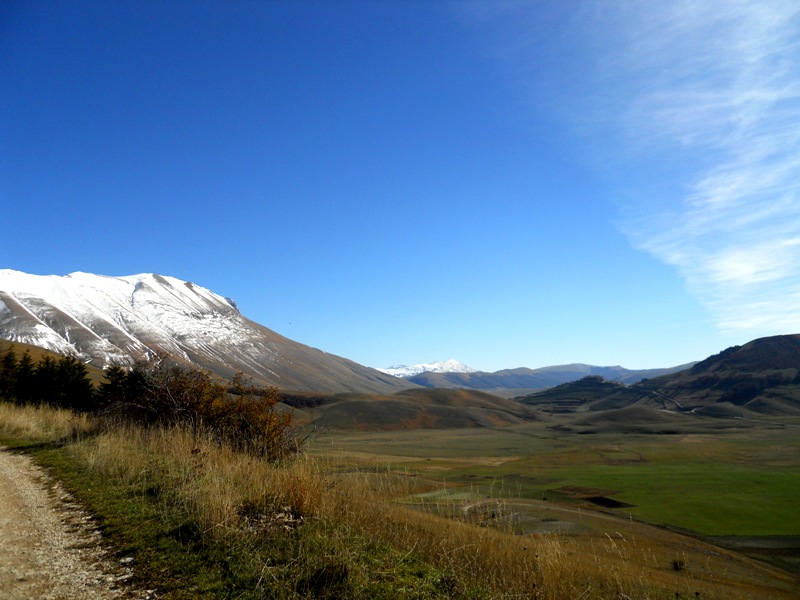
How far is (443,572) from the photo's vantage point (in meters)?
6.21

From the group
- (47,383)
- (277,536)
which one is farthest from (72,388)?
(277,536)

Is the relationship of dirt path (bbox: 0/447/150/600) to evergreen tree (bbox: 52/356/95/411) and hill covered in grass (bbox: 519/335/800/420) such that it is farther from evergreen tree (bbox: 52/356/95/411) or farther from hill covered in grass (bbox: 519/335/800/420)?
hill covered in grass (bbox: 519/335/800/420)

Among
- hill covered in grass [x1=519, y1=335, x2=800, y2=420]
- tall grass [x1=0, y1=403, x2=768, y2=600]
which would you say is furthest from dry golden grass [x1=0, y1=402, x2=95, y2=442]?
hill covered in grass [x1=519, y1=335, x2=800, y2=420]

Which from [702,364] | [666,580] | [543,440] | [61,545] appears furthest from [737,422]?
[61,545]

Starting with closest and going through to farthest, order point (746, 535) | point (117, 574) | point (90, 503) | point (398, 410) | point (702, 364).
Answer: point (117, 574) < point (90, 503) < point (746, 535) < point (398, 410) < point (702, 364)

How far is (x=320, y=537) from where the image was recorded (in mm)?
6137

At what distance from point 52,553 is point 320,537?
115 inches

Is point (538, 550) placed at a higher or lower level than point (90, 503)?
lower

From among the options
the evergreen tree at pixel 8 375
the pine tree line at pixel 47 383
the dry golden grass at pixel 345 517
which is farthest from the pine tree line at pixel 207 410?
the pine tree line at pixel 47 383

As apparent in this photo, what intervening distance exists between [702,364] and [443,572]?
216m

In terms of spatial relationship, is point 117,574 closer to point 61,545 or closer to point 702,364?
point 61,545

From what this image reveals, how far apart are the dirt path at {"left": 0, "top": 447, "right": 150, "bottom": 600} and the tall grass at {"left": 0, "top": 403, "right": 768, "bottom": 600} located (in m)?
0.90

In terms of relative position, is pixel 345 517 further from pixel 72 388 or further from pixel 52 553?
pixel 72 388

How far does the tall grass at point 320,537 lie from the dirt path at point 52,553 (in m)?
0.90
